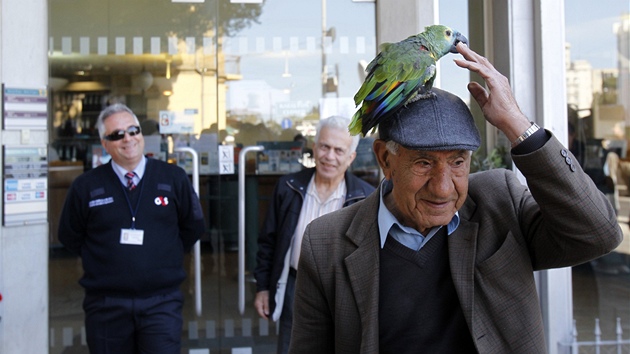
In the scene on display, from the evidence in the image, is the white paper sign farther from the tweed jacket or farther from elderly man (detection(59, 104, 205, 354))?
the tweed jacket

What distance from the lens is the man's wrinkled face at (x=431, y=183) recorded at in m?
1.83

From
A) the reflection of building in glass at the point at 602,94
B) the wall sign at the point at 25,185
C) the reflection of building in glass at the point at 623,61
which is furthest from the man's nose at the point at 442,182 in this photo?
the reflection of building in glass at the point at 623,61

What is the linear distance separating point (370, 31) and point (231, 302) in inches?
100

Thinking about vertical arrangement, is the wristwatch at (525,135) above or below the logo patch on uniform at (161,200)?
above

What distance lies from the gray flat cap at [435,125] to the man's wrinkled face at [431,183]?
4 cm

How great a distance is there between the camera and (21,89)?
5316 mm

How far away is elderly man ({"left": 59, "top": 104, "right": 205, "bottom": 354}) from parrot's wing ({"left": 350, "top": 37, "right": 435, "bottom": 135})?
2514 mm

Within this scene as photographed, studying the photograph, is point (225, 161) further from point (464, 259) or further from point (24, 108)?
point (464, 259)

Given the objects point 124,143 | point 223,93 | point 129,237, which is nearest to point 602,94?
point 223,93

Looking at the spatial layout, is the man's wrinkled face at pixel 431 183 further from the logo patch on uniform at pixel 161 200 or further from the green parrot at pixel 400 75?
the logo patch on uniform at pixel 161 200

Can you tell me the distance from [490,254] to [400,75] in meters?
0.54

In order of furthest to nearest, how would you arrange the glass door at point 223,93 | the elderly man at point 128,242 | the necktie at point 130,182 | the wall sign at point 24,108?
the glass door at point 223,93 → the wall sign at point 24,108 → the necktie at point 130,182 → the elderly man at point 128,242

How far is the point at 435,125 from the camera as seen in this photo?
5.90ft

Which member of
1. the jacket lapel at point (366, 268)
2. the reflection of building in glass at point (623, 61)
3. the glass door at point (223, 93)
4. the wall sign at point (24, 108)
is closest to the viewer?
the jacket lapel at point (366, 268)
